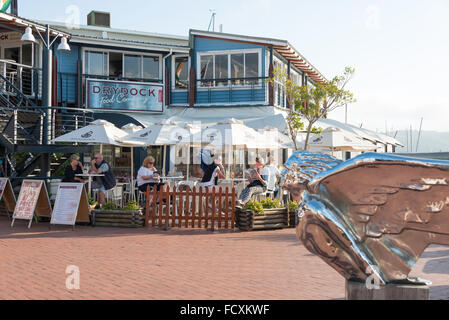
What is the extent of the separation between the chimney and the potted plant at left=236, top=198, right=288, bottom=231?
1840cm

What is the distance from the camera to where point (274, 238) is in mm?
9773

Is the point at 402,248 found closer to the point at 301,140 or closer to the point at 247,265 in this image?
the point at 247,265

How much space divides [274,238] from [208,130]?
17.0 feet

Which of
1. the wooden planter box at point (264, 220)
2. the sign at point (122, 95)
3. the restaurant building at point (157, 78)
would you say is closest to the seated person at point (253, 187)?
the wooden planter box at point (264, 220)

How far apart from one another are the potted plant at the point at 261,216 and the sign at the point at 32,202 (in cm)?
456

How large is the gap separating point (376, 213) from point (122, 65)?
20496 mm

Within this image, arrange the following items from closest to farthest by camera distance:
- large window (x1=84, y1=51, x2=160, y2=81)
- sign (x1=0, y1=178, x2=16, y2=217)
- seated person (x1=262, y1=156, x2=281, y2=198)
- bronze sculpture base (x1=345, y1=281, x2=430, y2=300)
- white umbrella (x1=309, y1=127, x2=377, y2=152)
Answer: bronze sculpture base (x1=345, y1=281, x2=430, y2=300)
sign (x1=0, y1=178, x2=16, y2=217)
seated person (x1=262, y1=156, x2=281, y2=198)
white umbrella (x1=309, y1=127, x2=377, y2=152)
large window (x1=84, y1=51, x2=160, y2=81)

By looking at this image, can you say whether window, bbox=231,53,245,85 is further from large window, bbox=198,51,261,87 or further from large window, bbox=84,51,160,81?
large window, bbox=84,51,160,81

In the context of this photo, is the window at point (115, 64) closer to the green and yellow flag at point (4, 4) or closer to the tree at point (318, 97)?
the green and yellow flag at point (4, 4)

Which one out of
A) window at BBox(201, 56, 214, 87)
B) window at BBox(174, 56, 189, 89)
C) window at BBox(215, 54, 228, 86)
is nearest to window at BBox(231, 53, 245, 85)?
window at BBox(215, 54, 228, 86)

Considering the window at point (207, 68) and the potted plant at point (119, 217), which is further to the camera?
the window at point (207, 68)

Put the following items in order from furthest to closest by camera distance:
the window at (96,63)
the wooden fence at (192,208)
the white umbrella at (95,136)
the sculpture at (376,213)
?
the window at (96,63) → the white umbrella at (95,136) → the wooden fence at (192,208) → the sculpture at (376,213)

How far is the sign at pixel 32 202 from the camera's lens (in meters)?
11.0

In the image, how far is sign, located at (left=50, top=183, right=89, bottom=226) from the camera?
35.0ft
